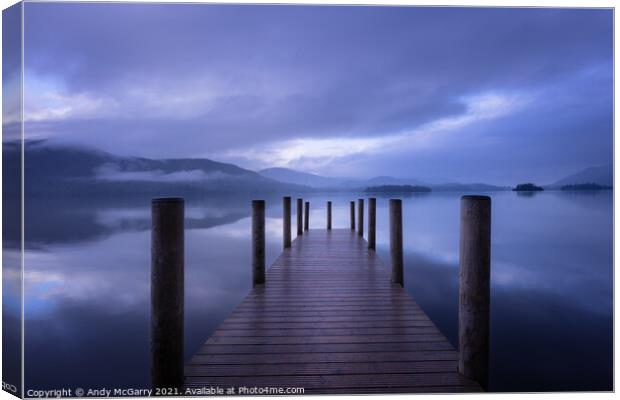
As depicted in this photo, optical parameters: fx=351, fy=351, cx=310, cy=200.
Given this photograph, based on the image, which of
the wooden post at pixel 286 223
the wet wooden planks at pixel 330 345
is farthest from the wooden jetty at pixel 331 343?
the wooden post at pixel 286 223

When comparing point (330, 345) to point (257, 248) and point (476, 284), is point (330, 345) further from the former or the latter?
point (257, 248)

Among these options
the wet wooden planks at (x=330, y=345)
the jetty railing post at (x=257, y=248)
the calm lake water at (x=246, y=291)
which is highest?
the jetty railing post at (x=257, y=248)

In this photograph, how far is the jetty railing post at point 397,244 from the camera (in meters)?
4.17

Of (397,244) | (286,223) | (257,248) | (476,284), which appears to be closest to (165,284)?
(476,284)

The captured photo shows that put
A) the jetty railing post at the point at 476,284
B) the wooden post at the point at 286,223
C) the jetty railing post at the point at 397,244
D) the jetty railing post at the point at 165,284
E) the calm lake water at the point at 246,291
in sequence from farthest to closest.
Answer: the wooden post at the point at 286,223, the calm lake water at the point at 246,291, the jetty railing post at the point at 397,244, the jetty railing post at the point at 476,284, the jetty railing post at the point at 165,284

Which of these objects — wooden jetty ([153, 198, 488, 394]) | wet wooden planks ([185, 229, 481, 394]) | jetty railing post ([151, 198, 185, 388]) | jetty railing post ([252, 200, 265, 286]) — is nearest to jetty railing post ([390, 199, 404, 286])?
wooden jetty ([153, 198, 488, 394])

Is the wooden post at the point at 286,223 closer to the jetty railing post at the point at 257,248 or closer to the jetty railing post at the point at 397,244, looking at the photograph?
the jetty railing post at the point at 257,248

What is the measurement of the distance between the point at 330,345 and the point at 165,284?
4.24 ft

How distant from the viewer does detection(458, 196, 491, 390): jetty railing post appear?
1.95 meters

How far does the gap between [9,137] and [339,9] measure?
102 inches

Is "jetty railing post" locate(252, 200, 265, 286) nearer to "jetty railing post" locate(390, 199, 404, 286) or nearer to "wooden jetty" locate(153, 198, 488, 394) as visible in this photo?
"wooden jetty" locate(153, 198, 488, 394)

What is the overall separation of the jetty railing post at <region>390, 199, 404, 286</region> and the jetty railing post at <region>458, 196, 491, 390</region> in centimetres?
216

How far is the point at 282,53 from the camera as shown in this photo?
508cm

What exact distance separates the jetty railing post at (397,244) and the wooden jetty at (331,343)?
1cm
